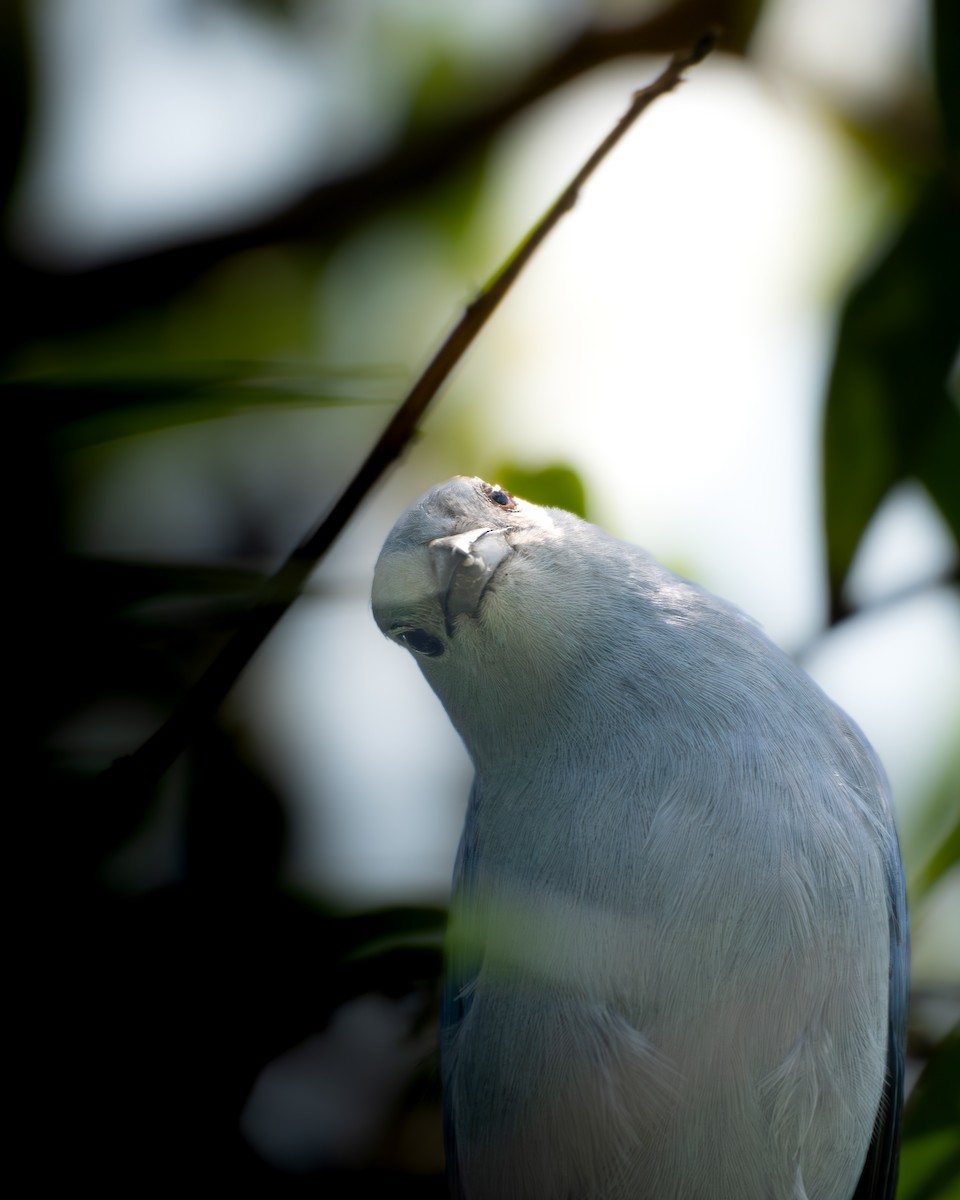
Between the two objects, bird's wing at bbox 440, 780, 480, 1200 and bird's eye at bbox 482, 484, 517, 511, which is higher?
bird's eye at bbox 482, 484, 517, 511

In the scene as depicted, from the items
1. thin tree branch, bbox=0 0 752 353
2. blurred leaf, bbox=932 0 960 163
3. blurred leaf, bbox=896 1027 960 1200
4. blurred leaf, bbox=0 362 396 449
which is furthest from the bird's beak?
blurred leaf, bbox=932 0 960 163

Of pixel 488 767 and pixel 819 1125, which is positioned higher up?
pixel 488 767

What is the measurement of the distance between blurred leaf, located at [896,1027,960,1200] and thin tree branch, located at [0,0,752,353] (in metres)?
1.79

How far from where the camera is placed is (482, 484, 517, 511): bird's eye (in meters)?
1.77

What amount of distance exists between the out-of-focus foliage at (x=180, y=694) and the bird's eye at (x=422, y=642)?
0.78 ft

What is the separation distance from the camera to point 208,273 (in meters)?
1.66

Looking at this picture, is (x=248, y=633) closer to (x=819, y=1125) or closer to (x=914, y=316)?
(x=819, y=1125)

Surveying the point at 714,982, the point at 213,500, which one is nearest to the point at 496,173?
the point at 213,500

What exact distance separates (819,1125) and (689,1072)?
0.23m

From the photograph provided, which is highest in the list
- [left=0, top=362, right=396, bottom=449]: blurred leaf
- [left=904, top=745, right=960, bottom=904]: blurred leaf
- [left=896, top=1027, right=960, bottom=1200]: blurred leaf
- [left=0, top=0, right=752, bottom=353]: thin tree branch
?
[left=0, top=0, right=752, bottom=353]: thin tree branch

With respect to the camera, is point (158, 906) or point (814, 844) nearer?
Result: point (158, 906)

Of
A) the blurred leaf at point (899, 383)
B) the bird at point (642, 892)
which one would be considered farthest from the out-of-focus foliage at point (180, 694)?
the blurred leaf at point (899, 383)

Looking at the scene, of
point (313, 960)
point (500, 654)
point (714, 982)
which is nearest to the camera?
point (313, 960)

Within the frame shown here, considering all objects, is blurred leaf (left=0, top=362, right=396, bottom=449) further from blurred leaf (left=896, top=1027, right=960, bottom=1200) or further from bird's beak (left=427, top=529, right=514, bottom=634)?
blurred leaf (left=896, top=1027, right=960, bottom=1200)
